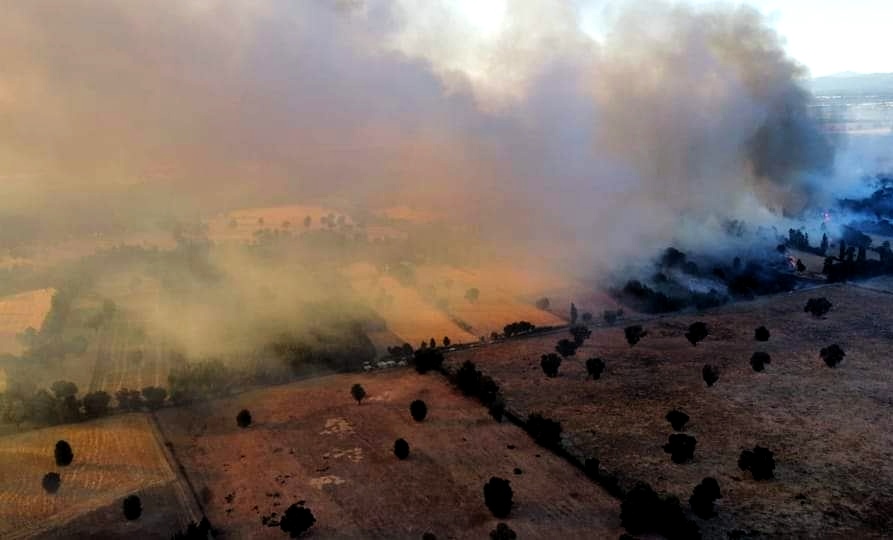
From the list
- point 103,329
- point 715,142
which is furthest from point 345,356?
point 715,142

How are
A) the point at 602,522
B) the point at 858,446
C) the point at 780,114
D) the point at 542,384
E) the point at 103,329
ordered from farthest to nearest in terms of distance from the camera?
1. the point at 780,114
2. the point at 103,329
3. the point at 542,384
4. the point at 858,446
5. the point at 602,522

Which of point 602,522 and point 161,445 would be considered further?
point 161,445

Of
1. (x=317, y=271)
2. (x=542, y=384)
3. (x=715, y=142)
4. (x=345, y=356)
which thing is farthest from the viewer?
(x=715, y=142)

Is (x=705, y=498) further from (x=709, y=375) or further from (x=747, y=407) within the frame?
(x=709, y=375)

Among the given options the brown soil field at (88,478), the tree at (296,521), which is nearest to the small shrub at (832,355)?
the tree at (296,521)

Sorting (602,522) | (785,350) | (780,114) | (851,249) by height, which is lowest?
(602,522)

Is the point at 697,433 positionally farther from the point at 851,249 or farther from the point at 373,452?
the point at 851,249

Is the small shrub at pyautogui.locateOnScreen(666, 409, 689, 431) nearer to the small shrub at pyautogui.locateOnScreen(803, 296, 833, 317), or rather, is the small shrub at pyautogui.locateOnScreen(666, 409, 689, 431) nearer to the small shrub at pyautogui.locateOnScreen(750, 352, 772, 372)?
the small shrub at pyautogui.locateOnScreen(750, 352, 772, 372)
